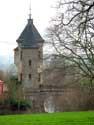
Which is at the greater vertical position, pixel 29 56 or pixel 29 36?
pixel 29 36

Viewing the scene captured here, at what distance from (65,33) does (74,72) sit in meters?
4.61

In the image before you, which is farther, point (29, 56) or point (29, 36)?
point (29, 56)

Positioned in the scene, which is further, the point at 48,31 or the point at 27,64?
the point at 27,64

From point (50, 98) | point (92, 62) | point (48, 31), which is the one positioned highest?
point (48, 31)

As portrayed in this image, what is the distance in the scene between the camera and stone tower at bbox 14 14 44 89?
285ft

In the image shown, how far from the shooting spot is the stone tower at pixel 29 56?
285ft

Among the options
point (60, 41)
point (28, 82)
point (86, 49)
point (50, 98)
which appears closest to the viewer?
point (86, 49)

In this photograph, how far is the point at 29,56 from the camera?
292 feet

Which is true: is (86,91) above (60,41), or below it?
below

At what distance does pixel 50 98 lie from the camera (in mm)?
69062

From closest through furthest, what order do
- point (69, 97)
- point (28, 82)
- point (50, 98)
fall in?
point (69, 97) < point (50, 98) < point (28, 82)

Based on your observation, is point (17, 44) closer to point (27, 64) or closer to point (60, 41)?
point (27, 64)

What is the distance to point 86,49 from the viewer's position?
41281 mm

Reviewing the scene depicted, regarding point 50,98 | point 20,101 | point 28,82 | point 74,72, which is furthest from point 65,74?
point 28,82
